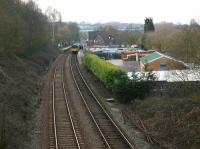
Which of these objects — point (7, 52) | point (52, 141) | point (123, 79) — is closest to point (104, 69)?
point (123, 79)

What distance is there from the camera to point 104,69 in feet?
108

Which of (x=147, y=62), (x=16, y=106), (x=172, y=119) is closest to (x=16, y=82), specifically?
(x=16, y=106)

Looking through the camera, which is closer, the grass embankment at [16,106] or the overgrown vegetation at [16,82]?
the grass embankment at [16,106]

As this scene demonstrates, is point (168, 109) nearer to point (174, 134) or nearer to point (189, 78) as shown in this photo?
point (174, 134)

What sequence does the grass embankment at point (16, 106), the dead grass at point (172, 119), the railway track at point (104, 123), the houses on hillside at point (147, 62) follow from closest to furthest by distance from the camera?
1. the dead grass at point (172, 119)
2. the grass embankment at point (16, 106)
3. the railway track at point (104, 123)
4. the houses on hillside at point (147, 62)

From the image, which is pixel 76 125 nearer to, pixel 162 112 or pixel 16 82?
pixel 162 112

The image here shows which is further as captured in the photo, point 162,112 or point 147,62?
point 147,62

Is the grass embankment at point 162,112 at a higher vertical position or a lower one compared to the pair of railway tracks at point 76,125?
higher

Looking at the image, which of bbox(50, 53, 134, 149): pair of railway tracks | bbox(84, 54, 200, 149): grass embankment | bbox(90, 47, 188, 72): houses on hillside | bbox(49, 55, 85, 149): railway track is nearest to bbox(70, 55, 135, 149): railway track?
bbox(50, 53, 134, 149): pair of railway tracks

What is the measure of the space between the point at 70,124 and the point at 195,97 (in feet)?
22.5

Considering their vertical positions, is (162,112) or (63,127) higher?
(162,112)

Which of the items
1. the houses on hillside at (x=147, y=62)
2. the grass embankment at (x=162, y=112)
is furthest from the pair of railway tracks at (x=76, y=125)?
the houses on hillside at (x=147, y=62)

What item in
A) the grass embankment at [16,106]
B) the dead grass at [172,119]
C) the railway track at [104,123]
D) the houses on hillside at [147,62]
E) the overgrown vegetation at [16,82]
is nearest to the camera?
the dead grass at [172,119]

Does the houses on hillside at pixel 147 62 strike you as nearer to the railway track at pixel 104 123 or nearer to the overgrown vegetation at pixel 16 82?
the railway track at pixel 104 123
